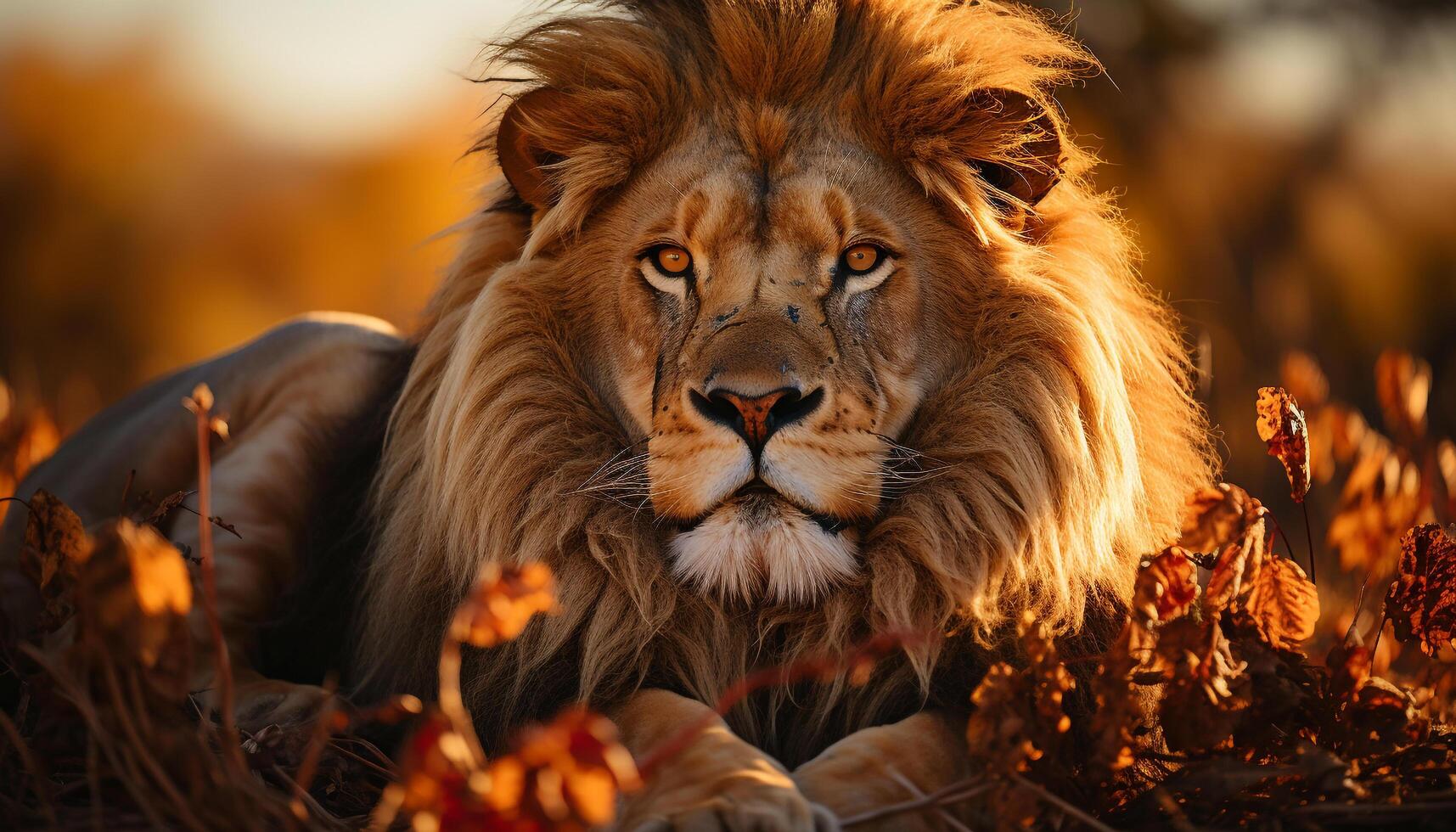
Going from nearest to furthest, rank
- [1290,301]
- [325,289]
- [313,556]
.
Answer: [313,556] → [1290,301] → [325,289]

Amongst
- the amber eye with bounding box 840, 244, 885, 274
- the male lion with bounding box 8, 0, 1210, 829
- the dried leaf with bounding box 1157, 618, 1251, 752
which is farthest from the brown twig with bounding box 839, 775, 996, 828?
the amber eye with bounding box 840, 244, 885, 274

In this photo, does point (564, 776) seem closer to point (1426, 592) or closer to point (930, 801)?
point (930, 801)

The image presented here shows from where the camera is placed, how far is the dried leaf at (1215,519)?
2.33m

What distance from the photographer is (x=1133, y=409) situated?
313 centimetres

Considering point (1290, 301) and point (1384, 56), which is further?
point (1384, 56)

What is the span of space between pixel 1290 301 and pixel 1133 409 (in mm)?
5485

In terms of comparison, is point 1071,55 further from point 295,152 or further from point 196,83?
point 295,152

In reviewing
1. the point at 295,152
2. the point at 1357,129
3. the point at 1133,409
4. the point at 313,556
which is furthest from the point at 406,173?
the point at 1133,409

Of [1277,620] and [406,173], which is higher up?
[1277,620]

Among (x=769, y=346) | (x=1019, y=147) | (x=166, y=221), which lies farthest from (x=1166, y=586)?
(x=166, y=221)

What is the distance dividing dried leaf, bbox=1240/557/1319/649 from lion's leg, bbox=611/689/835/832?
0.99 meters

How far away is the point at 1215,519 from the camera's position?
2.34 metres

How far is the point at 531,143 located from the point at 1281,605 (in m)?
1.96

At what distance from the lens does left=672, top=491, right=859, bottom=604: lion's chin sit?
2.64 meters
